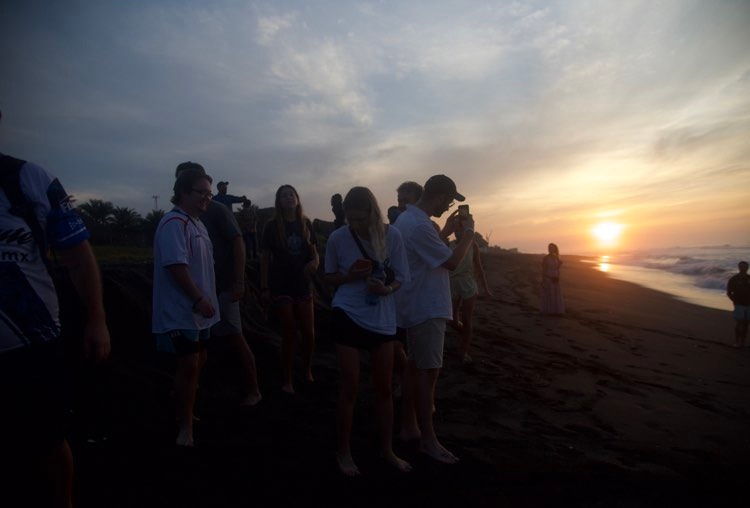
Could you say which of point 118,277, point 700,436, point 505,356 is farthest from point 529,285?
point 118,277

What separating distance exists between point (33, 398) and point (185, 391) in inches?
55.9

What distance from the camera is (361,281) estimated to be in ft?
9.19

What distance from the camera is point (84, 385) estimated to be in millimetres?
3430

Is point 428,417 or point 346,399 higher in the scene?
point 346,399

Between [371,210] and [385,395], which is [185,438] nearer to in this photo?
[385,395]

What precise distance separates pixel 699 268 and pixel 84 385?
32.5 meters

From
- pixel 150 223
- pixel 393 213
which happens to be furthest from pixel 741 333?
pixel 150 223

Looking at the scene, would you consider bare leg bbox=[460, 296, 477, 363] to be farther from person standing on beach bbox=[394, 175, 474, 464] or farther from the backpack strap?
the backpack strap

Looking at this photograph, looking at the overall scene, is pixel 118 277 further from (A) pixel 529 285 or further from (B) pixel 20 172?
(A) pixel 529 285

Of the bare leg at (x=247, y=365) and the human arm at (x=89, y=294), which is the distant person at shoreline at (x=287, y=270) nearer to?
the bare leg at (x=247, y=365)

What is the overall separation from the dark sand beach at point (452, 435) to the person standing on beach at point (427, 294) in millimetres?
367

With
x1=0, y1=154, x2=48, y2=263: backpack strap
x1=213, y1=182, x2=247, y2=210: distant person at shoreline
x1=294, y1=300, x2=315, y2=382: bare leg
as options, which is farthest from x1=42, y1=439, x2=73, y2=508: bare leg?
x1=213, y1=182, x2=247, y2=210: distant person at shoreline

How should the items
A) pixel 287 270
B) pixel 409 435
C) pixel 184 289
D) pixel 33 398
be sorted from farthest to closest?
pixel 287 270
pixel 409 435
pixel 184 289
pixel 33 398

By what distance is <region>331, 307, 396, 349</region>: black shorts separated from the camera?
2719mm
